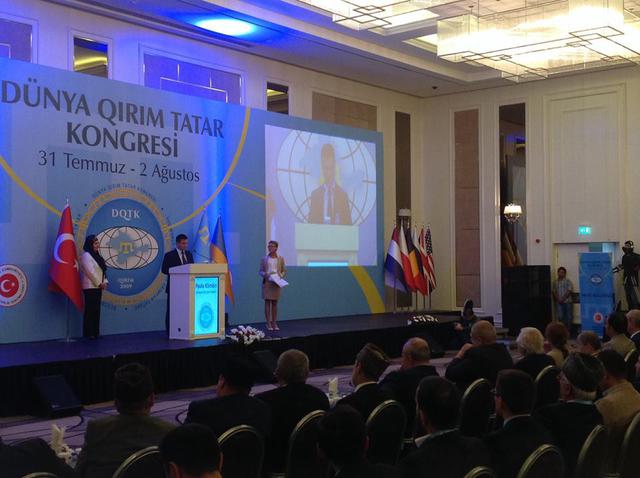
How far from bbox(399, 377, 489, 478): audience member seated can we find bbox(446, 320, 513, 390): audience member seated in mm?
1871

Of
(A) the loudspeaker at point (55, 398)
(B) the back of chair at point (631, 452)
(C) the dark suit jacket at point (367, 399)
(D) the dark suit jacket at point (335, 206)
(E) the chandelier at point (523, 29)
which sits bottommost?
(A) the loudspeaker at point (55, 398)

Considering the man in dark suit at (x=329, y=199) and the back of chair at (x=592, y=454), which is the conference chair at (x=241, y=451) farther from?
the man in dark suit at (x=329, y=199)

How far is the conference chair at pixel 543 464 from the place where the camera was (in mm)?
2529

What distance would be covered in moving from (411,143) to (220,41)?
5183 mm

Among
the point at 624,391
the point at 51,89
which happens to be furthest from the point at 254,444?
the point at 51,89

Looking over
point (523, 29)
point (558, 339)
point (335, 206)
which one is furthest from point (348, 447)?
point (335, 206)

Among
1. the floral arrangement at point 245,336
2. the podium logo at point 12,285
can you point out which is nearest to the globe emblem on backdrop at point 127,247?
the podium logo at point 12,285

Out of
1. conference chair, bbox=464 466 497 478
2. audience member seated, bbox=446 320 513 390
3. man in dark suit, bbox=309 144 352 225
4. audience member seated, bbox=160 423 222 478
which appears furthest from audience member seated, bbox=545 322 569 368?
man in dark suit, bbox=309 144 352 225

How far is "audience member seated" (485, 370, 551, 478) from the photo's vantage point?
9.45 ft

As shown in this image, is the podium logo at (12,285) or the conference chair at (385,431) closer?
the conference chair at (385,431)

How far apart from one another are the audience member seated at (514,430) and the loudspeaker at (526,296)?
1116 centimetres

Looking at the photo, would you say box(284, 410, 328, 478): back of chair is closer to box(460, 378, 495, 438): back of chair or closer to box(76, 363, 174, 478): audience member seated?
box(76, 363, 174, 478): audience member seated

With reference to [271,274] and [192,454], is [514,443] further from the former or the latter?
[271,274]

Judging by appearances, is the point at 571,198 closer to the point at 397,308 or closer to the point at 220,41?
the point at 397,308
